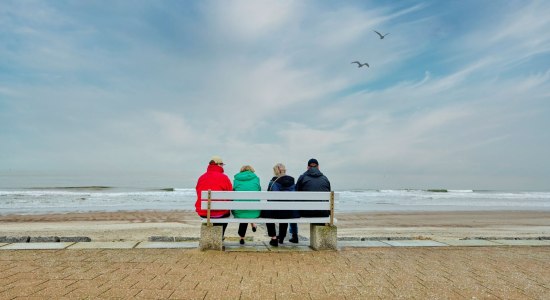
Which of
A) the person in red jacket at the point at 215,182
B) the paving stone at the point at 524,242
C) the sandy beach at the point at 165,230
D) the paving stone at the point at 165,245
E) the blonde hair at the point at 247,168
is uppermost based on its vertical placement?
the blonde hair at the point at 247,168

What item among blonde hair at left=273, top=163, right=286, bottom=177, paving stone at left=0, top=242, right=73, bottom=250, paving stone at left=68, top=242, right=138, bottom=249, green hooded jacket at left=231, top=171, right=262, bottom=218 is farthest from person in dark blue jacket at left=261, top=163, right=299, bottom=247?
paving stone at left=0, top=242, right=73, bottom=250

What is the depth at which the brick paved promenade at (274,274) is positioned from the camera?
4441mm

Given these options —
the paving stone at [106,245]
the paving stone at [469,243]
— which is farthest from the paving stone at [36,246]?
the paving stone at [469,243]

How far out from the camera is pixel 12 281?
15.5ft

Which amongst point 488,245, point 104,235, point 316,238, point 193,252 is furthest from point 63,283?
point 488,245

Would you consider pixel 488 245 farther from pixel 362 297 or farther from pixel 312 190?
pixel 362 297

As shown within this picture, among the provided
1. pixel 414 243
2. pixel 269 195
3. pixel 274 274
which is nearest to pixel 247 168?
pixel 269 195

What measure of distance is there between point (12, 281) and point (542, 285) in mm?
6677

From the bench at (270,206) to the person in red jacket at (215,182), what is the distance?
125 mm

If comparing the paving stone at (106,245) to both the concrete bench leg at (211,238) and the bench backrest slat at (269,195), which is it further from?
the bench backrest slat at (269,195)

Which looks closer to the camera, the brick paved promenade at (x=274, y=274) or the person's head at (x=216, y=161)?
the brick paved promenade at (x=274, y=274)

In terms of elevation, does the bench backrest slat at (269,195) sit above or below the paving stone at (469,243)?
above

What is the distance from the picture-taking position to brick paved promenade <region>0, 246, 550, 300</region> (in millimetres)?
4441

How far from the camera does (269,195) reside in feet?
23.2
